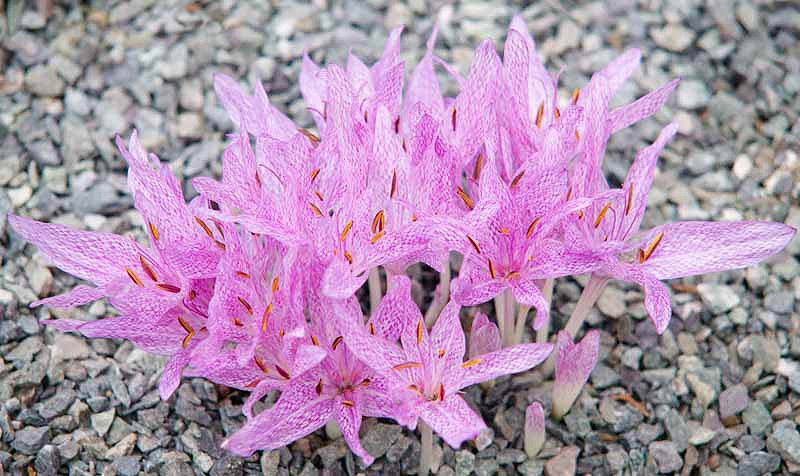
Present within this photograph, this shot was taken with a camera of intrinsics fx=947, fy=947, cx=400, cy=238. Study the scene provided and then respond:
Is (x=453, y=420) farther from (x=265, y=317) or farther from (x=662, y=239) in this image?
(x=662, y=239)

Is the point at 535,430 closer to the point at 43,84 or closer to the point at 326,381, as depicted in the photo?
the point at 326,381

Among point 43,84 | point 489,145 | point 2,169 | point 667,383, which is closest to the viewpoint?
point 489,145

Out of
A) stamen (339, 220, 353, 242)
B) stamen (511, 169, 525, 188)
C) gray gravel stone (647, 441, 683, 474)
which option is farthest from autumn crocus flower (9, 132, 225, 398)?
gray gravel stone (647, 441, 683, 474)

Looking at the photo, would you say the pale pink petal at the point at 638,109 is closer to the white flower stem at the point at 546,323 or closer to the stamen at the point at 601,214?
the stamen at the point at 601,214

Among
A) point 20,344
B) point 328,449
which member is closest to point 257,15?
point 20,344

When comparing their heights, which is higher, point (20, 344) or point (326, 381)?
point (326, 381)

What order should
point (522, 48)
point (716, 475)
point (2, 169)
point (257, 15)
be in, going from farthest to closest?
point (257, 15) → point (2, 169) → point (716, 475) → point (522, 48)

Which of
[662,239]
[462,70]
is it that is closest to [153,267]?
[662,239]
